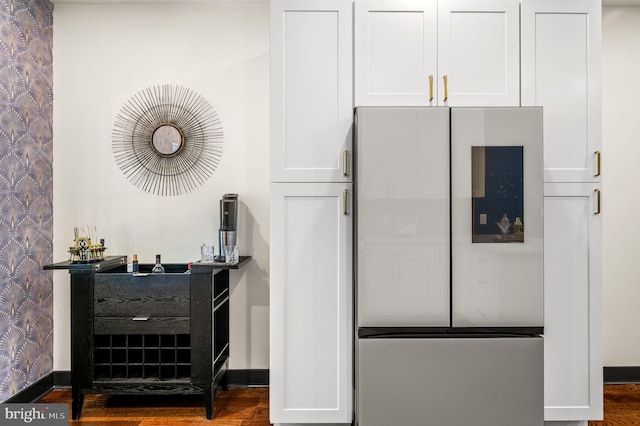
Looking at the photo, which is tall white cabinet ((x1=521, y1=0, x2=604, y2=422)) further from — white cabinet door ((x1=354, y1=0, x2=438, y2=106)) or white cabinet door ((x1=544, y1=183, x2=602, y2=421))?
white cabinet door ((x1=354, y1=0, x2=438, y2=106))

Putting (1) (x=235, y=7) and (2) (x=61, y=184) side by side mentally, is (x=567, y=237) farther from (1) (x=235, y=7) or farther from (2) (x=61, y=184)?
(2) (x=61, y=184)

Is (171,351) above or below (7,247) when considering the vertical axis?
below

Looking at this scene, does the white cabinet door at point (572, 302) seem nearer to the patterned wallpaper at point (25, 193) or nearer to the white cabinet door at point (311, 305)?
the white cabinet door at point (311, 305)

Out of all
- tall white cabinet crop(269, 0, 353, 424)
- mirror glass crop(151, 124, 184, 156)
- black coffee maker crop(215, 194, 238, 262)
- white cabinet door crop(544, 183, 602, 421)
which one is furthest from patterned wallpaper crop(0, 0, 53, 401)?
white cabinet door crop(544, 183, 602, 421)

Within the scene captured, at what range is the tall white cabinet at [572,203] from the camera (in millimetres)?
2275

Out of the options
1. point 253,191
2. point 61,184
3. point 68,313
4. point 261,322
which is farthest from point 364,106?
point 68,313

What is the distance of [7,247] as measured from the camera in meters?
2.53

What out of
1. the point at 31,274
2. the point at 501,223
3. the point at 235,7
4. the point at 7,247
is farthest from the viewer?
the point at 235,7

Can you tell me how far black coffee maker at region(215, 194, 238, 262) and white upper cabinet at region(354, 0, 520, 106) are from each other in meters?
1.05

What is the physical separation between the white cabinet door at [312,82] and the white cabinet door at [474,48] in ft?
1.60

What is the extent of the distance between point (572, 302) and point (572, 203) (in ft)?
1.67

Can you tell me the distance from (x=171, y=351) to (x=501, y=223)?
6.46 ft

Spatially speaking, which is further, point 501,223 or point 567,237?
point 567,237

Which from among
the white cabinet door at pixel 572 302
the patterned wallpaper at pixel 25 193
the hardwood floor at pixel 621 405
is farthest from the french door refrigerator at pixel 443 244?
the patterned wallpaper at pixel 25 193
